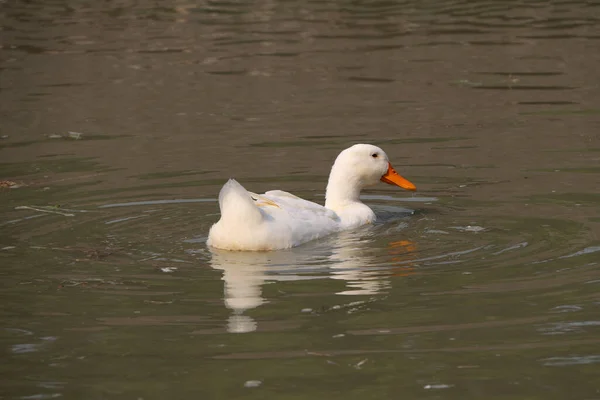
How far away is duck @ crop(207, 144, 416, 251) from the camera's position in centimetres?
971

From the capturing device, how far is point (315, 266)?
9.38 meters

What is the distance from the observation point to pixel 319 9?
28.8 m

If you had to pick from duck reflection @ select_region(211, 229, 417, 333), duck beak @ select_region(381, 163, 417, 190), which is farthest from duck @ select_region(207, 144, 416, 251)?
duck reflection @ select_region(211, 229, 417, 333)

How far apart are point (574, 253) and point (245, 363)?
3397 mm

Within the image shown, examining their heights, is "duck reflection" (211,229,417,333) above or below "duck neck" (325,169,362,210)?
below

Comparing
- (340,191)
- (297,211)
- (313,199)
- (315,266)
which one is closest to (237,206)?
(315,266)

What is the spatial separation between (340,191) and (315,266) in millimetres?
2356

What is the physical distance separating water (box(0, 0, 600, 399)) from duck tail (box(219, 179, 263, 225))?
0.31m

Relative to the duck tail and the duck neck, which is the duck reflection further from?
the duck neck

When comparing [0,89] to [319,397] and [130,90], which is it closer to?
[130,90]

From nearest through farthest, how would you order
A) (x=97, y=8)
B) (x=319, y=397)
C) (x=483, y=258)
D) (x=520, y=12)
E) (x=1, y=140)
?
(x=319, y=397), (x=483, y=258), (x=1, y=140), (x=520, y=12), (x=97, y=8)

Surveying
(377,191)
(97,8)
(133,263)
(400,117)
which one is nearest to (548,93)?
(400,117)

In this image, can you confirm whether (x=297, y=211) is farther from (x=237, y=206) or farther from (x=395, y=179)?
(x=395, y=179)

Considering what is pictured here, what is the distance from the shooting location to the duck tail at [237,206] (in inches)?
377
